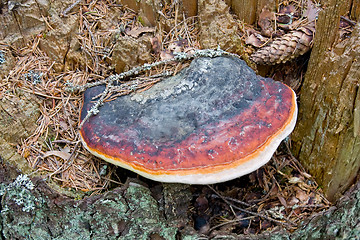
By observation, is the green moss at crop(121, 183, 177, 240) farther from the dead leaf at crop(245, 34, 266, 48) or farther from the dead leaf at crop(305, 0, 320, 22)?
the dead leaf at crop(305, 0, 320, 22)

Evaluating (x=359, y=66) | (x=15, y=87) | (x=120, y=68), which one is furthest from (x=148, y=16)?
(x=359, y=66)

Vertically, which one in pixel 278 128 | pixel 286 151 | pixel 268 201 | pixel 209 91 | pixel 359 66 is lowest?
pixel 268 201

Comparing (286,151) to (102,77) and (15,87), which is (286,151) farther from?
(15,87)

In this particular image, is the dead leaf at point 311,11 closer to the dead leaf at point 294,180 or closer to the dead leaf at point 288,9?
the dead leaf at point 288,9

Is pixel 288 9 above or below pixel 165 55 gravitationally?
above

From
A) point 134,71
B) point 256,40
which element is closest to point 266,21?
point 256,40

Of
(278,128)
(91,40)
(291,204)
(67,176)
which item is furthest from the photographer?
(91,40)

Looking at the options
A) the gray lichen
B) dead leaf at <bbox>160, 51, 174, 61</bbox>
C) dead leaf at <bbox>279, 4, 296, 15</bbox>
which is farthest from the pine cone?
the gray lichen

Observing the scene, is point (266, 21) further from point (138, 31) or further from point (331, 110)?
point (138, 31)
